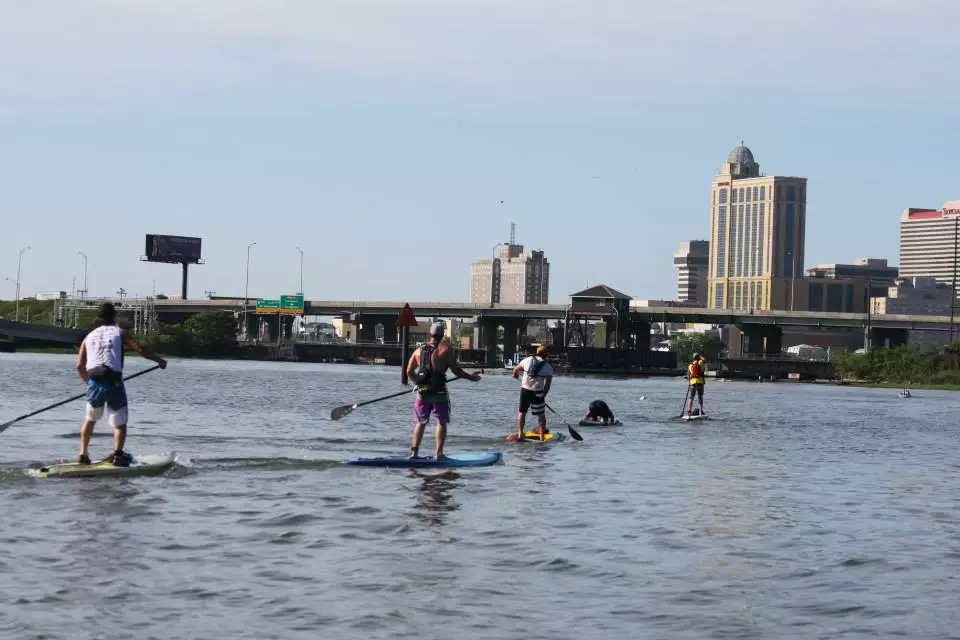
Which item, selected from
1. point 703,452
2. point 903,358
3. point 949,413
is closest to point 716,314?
point 903,358

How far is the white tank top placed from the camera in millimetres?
17172

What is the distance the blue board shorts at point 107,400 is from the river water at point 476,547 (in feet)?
2.72

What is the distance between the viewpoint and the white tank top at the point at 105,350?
17.2 meters

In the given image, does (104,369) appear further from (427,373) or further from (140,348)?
(427,373)

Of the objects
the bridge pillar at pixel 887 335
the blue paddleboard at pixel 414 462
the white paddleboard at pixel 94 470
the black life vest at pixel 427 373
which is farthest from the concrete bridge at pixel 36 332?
the white paddleboard at pixel 94 470

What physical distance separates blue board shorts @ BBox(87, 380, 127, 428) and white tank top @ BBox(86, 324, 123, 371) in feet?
0.82

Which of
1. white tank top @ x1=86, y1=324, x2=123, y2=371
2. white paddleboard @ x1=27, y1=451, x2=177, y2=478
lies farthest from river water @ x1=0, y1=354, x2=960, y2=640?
white tank top @ x1=86, y1=324, x2=123, y2=371

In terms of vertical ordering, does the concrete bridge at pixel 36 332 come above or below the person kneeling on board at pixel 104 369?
below

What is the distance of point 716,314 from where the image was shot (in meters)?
184

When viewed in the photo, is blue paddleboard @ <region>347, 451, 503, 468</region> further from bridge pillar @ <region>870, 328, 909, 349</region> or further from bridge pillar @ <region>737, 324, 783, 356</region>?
bridge pillar @ <region>870, 328, 909, 349</region>

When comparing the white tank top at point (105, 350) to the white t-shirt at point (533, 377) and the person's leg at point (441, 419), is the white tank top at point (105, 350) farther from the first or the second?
the white t-shirt at point (533, 377)

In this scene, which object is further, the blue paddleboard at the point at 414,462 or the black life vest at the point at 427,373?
the blue paddleboard at the point at 414,462

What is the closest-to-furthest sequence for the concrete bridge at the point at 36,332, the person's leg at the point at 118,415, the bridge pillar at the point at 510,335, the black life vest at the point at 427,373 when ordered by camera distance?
1. the person's leg at the point at 118,415
2. the black life vest at the point at 427,373
3. the concrete bridge at the point at 36,332
4. the bridge pillar at the point at 510,335

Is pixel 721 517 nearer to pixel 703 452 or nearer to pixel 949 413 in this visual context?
pixel 703 452
